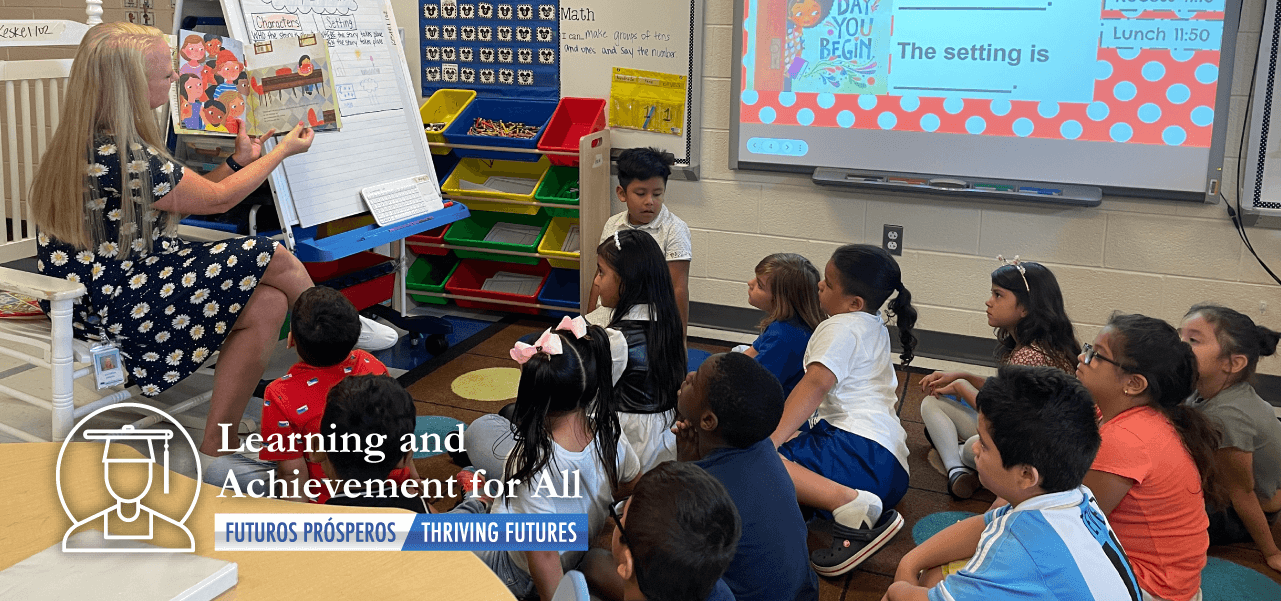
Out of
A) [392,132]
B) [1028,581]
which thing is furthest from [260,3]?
[1028,581]

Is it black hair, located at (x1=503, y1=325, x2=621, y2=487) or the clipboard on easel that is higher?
the clipboard on easel

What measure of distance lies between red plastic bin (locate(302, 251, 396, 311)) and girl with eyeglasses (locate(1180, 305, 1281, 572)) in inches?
99.3

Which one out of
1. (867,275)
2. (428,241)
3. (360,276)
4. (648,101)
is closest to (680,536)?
(867,275)

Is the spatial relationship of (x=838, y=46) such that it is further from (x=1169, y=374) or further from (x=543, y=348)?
(x=543, y=348)

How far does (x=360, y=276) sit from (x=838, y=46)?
1.89 m

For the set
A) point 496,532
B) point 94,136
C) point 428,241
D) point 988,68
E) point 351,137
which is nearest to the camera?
point 496,532

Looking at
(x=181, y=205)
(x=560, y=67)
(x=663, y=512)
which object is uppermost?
(x=560, y=67)

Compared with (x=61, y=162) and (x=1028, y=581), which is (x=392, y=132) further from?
(x=1028, y=581)

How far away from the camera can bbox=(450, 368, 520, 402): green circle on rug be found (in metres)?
3.15

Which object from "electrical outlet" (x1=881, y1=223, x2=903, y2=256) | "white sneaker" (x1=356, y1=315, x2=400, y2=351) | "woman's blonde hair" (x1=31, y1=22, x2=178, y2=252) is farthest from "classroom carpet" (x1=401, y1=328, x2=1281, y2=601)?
"woman's blonde hair" (x1=31, y1=22, x2=178, y2=252)

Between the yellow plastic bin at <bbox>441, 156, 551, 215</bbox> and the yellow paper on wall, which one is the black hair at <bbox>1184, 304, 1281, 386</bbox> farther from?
the yellow plastic bin at <bbox>441, 156, 551, 215</bbox>

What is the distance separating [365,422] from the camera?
1703 mm

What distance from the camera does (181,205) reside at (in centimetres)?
245

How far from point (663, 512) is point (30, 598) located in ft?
2.32
